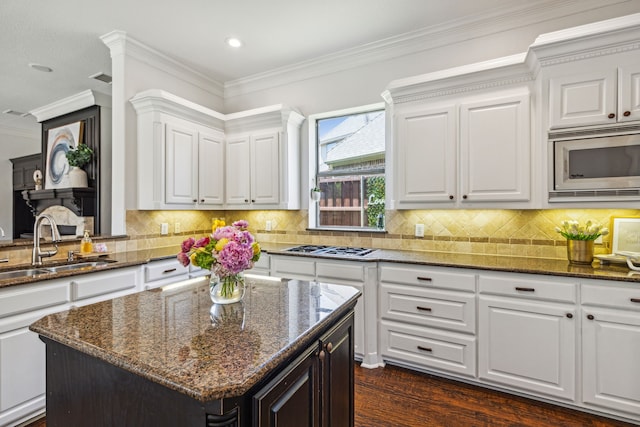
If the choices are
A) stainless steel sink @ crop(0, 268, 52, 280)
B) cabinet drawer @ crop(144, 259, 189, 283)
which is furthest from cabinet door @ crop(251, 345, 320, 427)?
stainless steel sink @ crop(0, 268, 52, 280)

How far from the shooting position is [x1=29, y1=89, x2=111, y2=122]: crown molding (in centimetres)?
419

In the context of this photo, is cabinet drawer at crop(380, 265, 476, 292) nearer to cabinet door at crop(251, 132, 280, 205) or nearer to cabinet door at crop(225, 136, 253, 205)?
cabinet door at crop(251, 132, 280, 205)

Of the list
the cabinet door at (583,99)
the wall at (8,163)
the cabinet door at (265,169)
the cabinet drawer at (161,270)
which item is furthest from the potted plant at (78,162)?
the cabinet door at (583,99)

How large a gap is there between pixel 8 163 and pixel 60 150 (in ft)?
9.56

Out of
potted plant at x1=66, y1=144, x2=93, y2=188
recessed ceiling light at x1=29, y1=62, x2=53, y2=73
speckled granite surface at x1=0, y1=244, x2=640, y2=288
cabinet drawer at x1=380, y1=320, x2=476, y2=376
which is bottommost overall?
cabinet drawer at x1=380, y1=320, x2=476, y2=376

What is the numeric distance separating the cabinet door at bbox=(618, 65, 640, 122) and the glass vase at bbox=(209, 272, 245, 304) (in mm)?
2637

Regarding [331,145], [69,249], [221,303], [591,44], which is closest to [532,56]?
[591,44]

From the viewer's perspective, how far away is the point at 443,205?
108 inches

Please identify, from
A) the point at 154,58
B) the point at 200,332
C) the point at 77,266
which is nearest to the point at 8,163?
the point at 154,58

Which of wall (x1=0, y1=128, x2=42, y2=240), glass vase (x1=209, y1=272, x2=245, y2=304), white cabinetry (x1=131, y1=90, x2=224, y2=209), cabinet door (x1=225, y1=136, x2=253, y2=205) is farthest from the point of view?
wall (x1=0, y1=128, x2=42, y2=240)

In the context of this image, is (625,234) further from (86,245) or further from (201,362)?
(86,245)

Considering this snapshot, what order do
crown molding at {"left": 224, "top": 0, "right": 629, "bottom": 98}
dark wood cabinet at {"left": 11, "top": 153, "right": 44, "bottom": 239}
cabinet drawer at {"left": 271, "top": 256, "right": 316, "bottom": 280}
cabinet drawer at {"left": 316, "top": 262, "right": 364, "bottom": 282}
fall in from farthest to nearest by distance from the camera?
dark wood cabinet at {"left": 11, "top": 153, "right": 44, "bottom": 239}, cabinet drawer at {"left": 271, "top": 256, "right": 316, "bottom": 280}, cabinet drawer at {"left": 316, "top": 262, "right": 364, "bottom": 282}, crown molding at {"left": 224, "top": 0, "right": 629, "bottom": 98}

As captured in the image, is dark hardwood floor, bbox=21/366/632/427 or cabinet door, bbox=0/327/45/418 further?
Result: dark hardwood floor, bbox=21/366/632/427

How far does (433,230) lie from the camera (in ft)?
10.2
